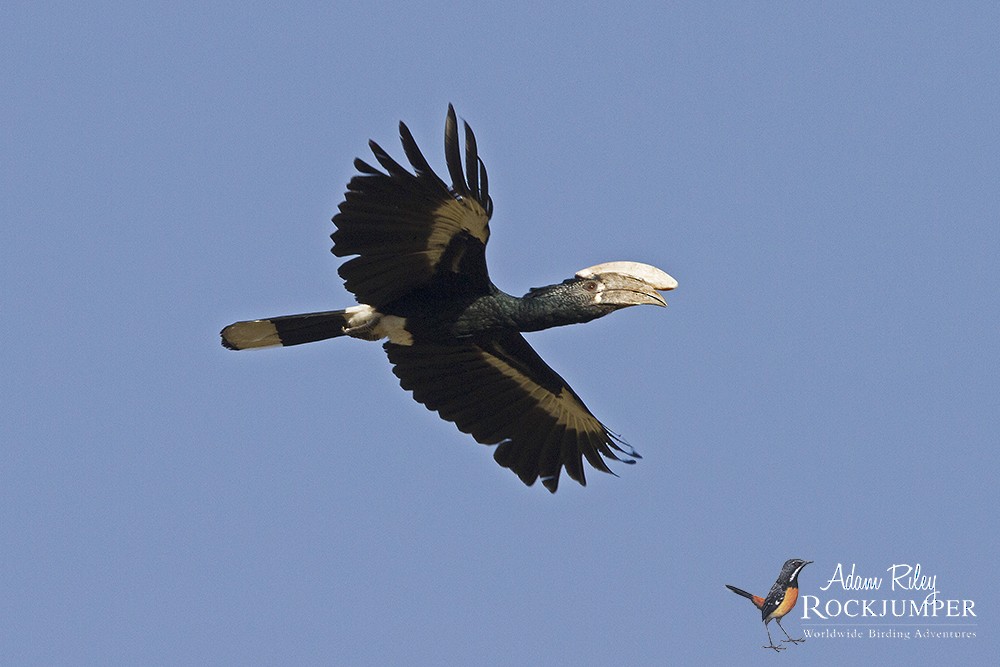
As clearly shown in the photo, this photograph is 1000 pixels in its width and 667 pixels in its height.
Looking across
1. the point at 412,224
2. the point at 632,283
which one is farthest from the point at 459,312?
the point at 632,283

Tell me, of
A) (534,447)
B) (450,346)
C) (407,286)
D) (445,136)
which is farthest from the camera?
(534,447)

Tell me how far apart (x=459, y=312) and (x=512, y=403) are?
1.47 m

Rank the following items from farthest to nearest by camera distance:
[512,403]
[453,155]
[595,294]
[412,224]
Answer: [512,403], [595,294], [412,224], [453,155]

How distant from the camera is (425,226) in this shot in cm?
1009

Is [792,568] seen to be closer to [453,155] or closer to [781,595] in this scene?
[781,595]

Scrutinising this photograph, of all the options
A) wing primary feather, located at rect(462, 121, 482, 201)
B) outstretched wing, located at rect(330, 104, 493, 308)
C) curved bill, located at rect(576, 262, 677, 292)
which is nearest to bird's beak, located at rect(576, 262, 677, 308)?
curved bill, located at rect(576, 262, 677, 292)

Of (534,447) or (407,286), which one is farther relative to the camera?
(534,447)

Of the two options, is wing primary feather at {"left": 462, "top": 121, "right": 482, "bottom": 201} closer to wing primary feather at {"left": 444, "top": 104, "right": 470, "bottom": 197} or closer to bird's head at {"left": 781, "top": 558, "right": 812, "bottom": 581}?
wing primary feather at {"left": 444, "top": 104, "right": 470, "bottom": 197}

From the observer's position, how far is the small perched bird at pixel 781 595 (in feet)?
38.0

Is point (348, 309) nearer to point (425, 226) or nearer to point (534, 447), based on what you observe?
point (425, 226)

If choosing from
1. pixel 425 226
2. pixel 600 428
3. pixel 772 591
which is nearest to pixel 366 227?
pixel 425 226

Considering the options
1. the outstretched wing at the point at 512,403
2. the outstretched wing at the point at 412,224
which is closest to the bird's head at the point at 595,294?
the outstretched wing at the point at 412,224

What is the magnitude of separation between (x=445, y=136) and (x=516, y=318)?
1649mm

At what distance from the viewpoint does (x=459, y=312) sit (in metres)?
10.7
